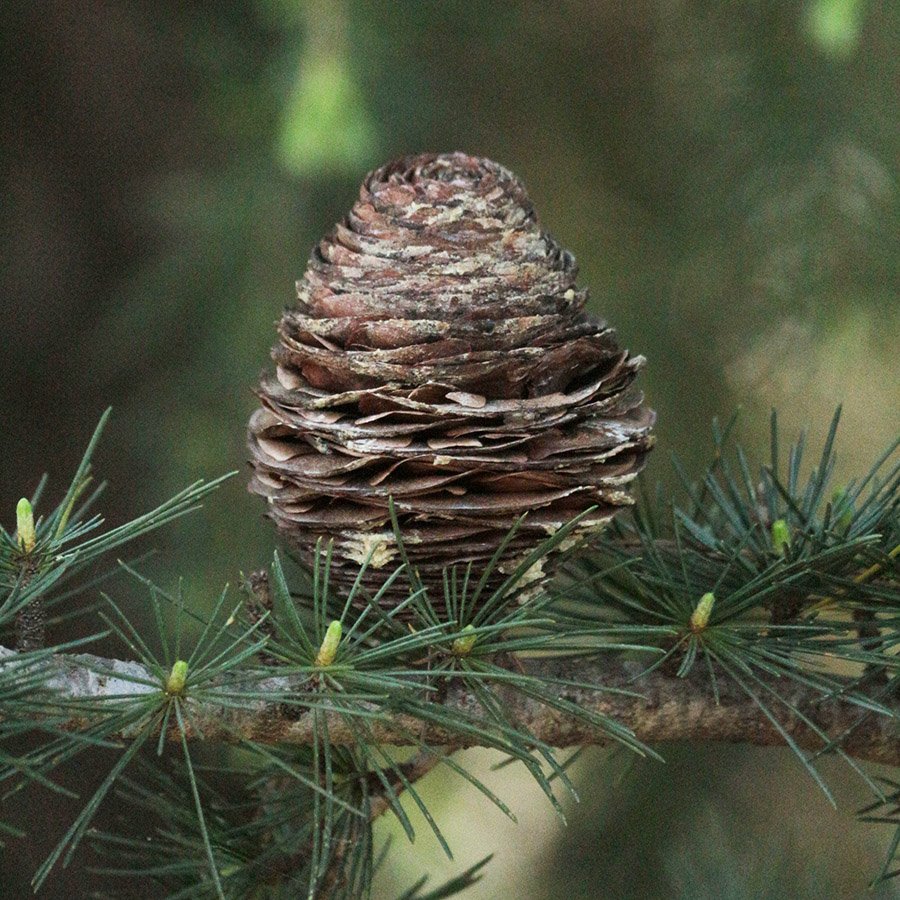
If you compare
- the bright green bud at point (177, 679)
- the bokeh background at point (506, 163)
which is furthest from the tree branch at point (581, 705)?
the bokeh background at point (506, 163)

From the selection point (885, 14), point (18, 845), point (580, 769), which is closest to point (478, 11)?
point (885, 14)

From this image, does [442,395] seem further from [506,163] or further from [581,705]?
[506,163]

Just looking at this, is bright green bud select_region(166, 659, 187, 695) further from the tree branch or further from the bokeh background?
the bokeh background

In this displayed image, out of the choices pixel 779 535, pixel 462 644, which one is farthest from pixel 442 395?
pixel 779 535

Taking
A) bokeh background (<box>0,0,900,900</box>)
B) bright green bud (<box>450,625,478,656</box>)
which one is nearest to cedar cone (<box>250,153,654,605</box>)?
bright green bud (<box>450,625,478,656</box>)

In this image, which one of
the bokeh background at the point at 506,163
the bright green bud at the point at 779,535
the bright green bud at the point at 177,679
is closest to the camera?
the bright green bud at the point at 177,679

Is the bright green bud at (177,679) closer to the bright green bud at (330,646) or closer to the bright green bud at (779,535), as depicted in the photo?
the bright green bud at (330,646)

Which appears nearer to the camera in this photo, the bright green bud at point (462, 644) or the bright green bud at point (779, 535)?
the bright green bud at point (462, 644)

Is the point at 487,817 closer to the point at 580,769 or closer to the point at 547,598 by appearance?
the point at 580,769
